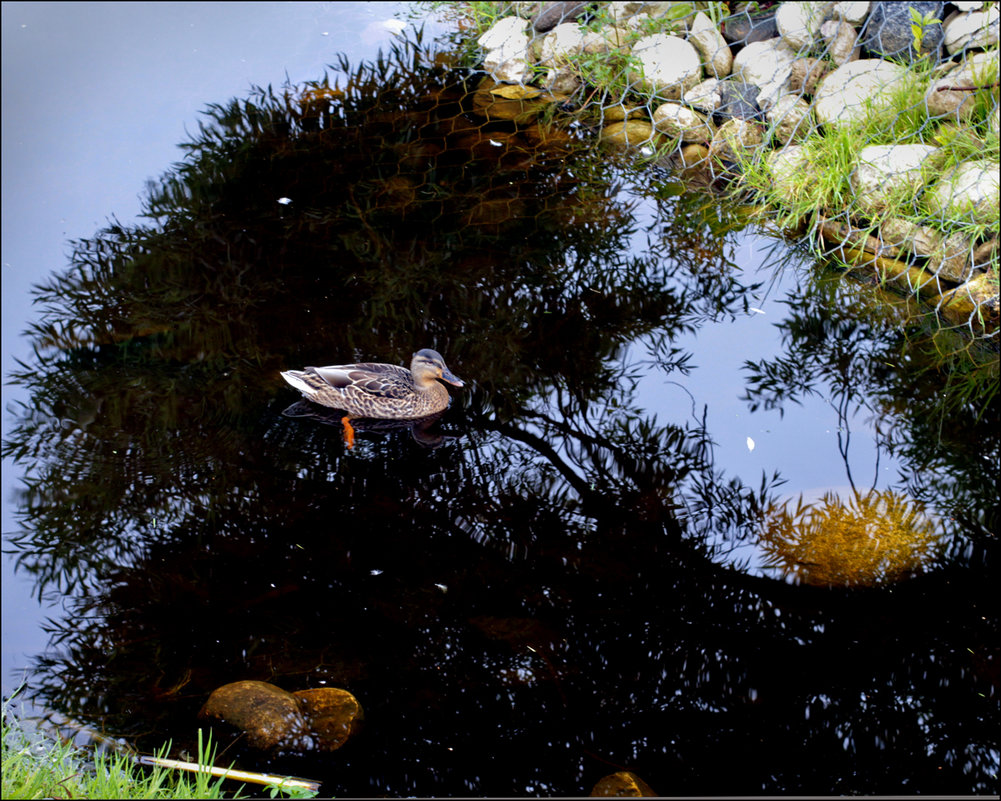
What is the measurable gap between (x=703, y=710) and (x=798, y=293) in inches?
106

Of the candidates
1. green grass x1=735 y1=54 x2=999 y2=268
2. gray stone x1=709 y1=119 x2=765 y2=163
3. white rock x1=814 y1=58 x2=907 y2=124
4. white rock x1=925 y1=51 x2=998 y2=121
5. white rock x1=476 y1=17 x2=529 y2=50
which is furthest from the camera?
white rock x1=476 y1=17 x2=529 y2=50

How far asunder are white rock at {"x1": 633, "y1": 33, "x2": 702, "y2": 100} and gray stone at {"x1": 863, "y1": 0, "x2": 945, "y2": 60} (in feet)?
3.75

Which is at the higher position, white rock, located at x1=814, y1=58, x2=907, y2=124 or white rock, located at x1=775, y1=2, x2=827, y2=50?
white rock, located at x1=775, y1=2, x2=827, y2=50

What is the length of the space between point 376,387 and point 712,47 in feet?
13.0

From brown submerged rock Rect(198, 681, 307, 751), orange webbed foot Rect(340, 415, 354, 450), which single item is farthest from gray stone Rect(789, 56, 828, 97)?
brown submerged rock Rect(198, 681, 307, 751)

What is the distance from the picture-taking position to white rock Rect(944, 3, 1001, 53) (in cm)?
512

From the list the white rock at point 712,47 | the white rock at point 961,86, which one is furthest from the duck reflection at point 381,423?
the white rock at point 712,47

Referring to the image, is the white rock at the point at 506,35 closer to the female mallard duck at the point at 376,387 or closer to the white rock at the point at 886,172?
the white rock at the point at 886,172

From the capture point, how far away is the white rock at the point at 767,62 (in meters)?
5.85

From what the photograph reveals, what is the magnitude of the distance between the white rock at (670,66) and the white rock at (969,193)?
1.98m

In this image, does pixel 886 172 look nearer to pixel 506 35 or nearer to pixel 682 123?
pixel 682 123

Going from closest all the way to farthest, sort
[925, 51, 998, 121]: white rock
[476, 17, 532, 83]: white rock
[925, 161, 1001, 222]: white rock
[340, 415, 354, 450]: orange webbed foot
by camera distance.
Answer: [340, 415, 354, 450]: orange webbed foot, [925, 161, 1001, 222]: white rock, [925, 51, 998, 121]: white rock, [476, 17, 532, 83]: white rock

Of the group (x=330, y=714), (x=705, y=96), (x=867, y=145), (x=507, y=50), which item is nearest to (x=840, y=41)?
(x=705, y=96)

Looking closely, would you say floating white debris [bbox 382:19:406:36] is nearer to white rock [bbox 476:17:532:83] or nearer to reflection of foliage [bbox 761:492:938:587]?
white rock [bbox 476:17:532:83]
